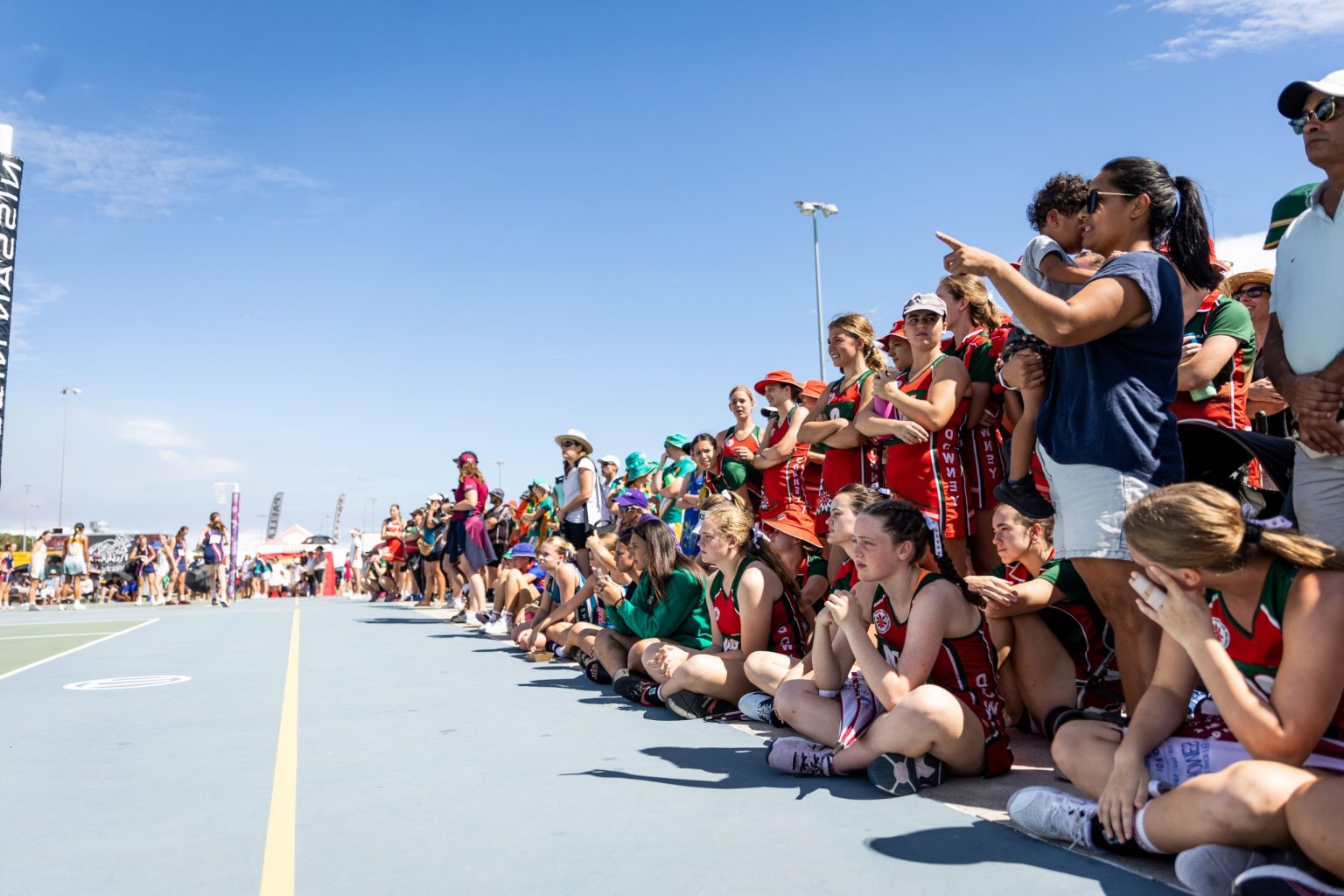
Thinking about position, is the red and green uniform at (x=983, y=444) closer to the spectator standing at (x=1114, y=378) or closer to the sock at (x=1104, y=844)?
the spectator standing at (x=1114, y=378)

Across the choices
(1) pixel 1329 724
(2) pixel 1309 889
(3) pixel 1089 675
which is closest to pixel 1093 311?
(1) pixel 1329 724

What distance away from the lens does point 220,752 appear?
448cm

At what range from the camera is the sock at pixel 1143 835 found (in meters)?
2.46

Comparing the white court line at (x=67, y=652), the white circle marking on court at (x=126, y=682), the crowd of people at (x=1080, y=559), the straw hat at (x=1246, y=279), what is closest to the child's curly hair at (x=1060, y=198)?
the crowd of people at (x=1080, y=559)

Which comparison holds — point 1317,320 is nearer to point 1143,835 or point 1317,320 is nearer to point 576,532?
point 1143,835

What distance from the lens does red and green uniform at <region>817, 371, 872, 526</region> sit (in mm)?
5434

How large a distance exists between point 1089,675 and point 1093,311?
203 centimetres

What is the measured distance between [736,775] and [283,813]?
1614mm

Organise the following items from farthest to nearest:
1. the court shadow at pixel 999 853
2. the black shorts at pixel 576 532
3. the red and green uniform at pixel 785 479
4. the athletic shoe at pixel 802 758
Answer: the black shorts at pixel 576 532
the red and green uniform at pixel 785 479
the athletic shoe at pixel 802 758
the court shadow at pixel 999 853

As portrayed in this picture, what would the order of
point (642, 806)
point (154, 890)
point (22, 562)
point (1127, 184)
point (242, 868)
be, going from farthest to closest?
point (22, 562) → point (642, 806) → point (1127, 184) → point (242, 868) → point (154, 890)

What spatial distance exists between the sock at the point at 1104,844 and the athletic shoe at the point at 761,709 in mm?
2146

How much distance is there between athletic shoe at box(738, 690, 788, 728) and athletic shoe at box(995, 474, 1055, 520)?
176 cm

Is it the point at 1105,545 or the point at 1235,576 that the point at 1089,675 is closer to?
the point at 1105,545

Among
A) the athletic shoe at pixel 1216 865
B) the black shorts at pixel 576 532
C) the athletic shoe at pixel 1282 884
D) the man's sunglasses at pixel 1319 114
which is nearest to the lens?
the athletic shoe at pixel 1282 884
